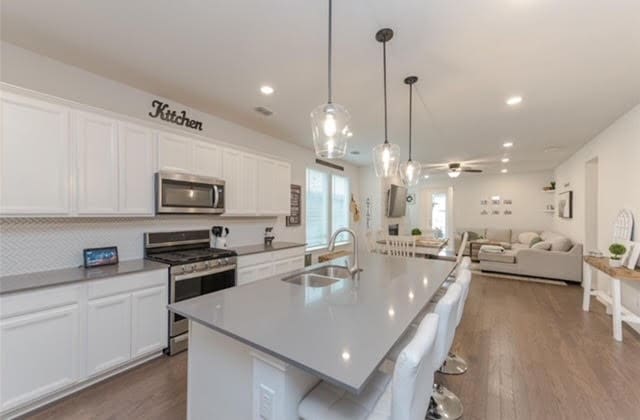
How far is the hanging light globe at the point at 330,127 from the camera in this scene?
1916 millimetres

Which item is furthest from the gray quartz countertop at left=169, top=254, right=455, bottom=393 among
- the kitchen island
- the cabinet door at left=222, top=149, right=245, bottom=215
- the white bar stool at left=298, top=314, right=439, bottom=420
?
the cabinet door at left=222, top=149, right=245, bottom=215

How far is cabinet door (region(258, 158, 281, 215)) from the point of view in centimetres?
398

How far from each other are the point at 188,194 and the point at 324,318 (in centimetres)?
236

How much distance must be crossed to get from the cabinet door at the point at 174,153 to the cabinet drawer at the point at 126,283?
110 centimetres

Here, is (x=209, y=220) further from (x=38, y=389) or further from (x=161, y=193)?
(x=38, y=389)

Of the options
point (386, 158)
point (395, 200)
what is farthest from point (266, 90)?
point (395, 200)

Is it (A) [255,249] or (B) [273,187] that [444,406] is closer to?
(A) [255,249]

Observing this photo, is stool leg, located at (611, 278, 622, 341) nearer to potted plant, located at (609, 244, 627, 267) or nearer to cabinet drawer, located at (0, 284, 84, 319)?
potted plant, located at (609, 244, 627, 267)

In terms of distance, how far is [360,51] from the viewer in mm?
2174

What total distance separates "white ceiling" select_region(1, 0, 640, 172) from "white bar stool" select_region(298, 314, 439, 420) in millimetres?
1895

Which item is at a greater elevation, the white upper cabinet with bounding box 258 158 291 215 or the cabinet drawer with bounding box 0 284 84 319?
the white upper cabinet with bounding box 258 158 291 215

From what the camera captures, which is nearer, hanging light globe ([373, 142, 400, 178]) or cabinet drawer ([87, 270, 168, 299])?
cabinet drawer ([87, 270, 168, 299])

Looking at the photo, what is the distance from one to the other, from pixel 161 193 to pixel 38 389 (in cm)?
169

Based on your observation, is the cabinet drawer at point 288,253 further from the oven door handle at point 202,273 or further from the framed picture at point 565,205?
the framed picture at point 565,205
